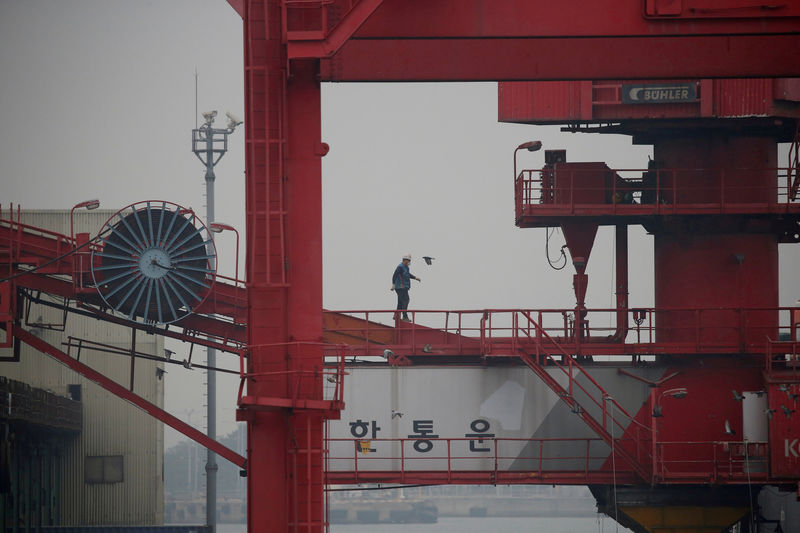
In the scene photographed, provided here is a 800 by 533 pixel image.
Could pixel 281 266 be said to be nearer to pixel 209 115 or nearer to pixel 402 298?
pixel 402 298

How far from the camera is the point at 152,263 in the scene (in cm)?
3616

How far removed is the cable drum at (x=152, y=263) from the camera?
36125mm

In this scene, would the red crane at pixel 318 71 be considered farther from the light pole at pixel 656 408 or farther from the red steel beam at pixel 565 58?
the light pole at pixel 656 408

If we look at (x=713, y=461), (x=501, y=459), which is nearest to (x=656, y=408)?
(x=713, y=461)

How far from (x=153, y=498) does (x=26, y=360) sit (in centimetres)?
820

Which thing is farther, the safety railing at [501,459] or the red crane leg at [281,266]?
the safety railing at [501,459]

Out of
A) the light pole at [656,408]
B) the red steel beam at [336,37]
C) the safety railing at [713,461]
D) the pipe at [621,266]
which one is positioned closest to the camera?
the red steel beam at [336,37]

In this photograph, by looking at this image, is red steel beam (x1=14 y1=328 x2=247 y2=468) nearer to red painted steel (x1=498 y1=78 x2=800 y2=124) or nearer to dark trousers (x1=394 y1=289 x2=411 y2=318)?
dark trousers (x1=394 y1=289 x2=411 y2=318)

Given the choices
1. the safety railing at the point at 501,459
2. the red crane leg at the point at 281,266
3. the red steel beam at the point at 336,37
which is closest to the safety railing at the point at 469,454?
the safety railing at the point at 501,459

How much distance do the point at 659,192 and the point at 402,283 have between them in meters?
7.94

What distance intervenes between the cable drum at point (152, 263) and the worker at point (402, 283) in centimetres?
553

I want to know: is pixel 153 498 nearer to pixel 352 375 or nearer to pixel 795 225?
pixel 352 375

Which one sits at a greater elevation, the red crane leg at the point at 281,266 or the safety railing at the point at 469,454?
the red crane leg at the point at 281,266

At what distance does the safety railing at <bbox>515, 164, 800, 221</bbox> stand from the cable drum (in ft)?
30.4
